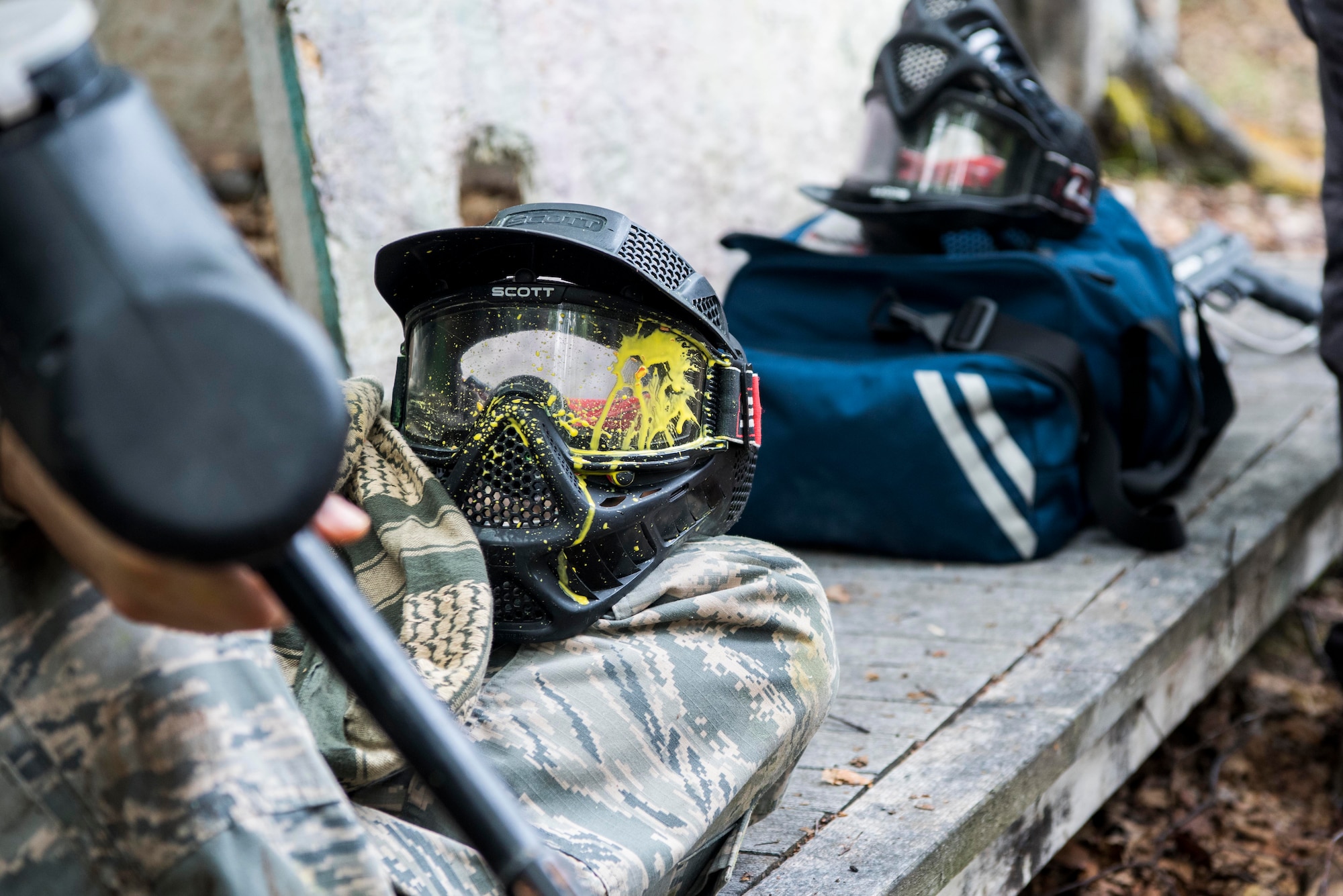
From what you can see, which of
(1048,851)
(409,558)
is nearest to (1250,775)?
(1048,851)

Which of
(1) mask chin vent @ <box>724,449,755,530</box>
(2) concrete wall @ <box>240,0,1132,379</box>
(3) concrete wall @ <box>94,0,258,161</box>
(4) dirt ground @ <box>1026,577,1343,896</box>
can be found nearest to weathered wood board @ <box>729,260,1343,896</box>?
(4) dirt ground @ <box>1026,577,1343,896</box>

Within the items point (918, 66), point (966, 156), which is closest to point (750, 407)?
point (966, 156)

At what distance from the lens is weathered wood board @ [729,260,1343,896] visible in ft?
6.28

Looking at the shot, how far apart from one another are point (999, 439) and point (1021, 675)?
736 millimetres

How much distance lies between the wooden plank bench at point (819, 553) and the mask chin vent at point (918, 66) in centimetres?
88

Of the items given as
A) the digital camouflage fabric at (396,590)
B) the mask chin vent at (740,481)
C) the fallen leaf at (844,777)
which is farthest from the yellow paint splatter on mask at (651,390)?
the fallen leaf at (844,777)

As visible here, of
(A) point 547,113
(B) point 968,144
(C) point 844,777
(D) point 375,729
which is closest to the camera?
(D) point 375,729

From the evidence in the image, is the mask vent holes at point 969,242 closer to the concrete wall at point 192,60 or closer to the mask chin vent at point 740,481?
the mask chin vent at point 740,481

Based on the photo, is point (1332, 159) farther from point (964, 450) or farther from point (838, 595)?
point (838, 595)

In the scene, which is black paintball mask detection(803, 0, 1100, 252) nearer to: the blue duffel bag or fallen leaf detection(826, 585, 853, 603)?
the blue duffel bag

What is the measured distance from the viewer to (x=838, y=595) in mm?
3033

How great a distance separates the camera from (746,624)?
1.74m

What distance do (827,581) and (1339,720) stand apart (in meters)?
1.56

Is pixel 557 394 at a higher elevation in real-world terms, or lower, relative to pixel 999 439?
higher
